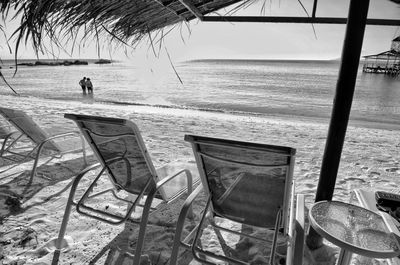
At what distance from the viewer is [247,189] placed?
6.21ft

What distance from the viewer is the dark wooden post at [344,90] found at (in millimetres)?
1824

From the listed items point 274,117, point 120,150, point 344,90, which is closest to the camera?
point 344,90

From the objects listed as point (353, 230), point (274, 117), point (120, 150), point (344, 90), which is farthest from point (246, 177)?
point (274, 117)

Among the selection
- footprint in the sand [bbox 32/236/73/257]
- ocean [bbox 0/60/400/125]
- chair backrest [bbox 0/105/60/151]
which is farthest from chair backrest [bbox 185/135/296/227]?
chair backrest [bbox 0/105/60/151]

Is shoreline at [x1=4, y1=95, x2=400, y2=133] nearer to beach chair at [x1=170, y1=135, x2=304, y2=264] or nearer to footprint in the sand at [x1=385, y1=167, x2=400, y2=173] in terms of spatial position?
footprint in the sand at [x1=385, y1=167, x2=400, y2=173]

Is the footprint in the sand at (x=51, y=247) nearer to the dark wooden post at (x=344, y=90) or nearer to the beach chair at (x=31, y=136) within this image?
the beach chair at (x=31, y=136)

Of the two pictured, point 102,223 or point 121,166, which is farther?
point 102,223

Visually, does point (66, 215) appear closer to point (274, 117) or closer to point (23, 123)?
point (23, 123)

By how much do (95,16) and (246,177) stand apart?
1.87 m

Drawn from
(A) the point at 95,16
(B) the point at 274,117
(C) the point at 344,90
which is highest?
(A) the point at 95,16

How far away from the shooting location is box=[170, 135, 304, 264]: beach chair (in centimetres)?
161

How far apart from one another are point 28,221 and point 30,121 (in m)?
1.68

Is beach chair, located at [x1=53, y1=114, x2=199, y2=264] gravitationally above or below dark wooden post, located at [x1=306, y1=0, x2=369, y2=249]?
below

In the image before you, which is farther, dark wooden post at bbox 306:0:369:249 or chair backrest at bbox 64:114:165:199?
chair backrest at bbox 64:114:165:199
